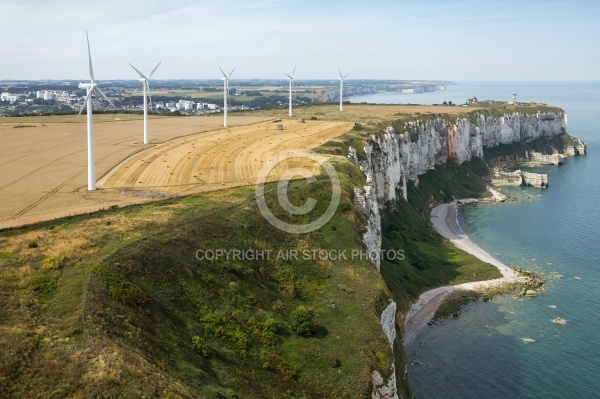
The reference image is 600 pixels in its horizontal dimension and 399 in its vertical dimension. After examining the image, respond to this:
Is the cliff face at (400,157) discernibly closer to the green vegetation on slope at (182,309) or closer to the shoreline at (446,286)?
the green vegetation on slope at (182,309)

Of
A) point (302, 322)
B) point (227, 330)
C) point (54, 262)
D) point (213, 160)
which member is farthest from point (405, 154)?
point (54, 262)

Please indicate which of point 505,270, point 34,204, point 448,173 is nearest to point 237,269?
point 34,204

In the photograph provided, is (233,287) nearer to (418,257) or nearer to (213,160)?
(213,160)

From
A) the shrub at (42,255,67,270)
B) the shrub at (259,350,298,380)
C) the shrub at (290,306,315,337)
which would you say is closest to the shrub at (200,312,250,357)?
the shrub at (259,350,298,380)

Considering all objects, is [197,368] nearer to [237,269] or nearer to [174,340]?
[174,340]

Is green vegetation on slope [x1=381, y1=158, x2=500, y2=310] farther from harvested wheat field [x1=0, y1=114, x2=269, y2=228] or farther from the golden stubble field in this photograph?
harvested wheat field [x1=0, y1=114, x2=269, y2=228]
